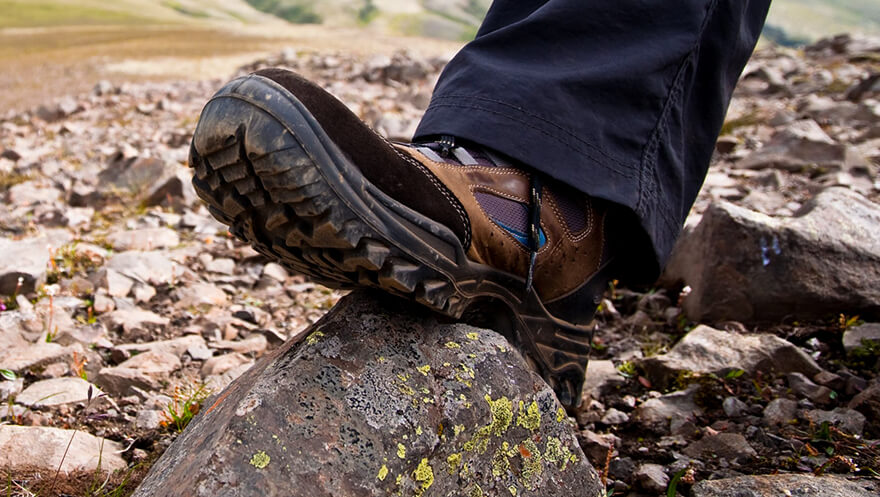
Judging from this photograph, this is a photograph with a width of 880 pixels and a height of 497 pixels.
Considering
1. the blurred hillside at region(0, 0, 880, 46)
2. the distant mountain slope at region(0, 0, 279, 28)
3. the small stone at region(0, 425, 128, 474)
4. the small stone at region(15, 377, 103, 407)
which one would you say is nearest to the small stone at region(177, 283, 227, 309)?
the small stone at region(15, 377, 103, 407)

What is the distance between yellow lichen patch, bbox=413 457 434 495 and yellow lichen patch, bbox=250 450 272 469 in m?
0.31

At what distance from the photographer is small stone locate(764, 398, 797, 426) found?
220 cm

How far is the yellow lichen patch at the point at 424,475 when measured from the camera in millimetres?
1499

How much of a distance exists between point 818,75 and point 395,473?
8.82 m

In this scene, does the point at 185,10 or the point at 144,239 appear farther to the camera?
the point at 185,10

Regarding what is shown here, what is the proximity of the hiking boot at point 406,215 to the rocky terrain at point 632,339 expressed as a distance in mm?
440

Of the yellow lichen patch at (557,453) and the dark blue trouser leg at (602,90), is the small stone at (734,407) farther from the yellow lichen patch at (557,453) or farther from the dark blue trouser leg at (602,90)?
the yellow lichen patch at (557,453)

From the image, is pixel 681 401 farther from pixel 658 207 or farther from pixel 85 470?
pixel 85 470

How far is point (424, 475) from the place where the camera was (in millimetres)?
1513

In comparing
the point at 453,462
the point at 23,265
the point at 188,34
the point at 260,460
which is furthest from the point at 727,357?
the point at 188,34

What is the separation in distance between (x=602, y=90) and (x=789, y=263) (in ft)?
4.52

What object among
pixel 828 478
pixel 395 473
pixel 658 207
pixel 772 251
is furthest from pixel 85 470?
pixel 772 251

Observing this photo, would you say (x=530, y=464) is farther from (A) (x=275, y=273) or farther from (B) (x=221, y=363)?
(A) (x=275, y=273)

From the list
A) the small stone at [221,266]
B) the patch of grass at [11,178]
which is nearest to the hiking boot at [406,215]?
the small stone at [221,266]
